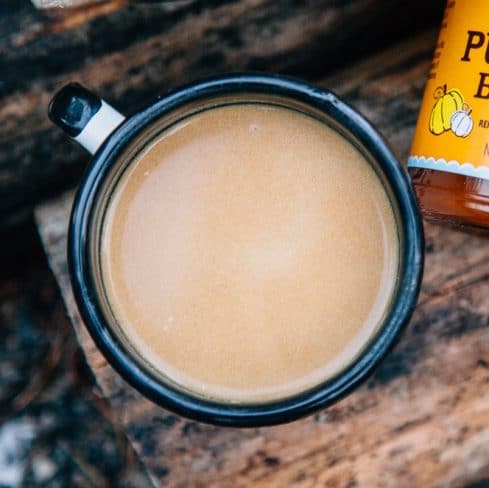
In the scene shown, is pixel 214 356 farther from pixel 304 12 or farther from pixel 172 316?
pixel 304 12

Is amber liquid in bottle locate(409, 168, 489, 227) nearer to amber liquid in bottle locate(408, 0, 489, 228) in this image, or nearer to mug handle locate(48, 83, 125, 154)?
A: amber liquid in bottle locate(408, 0, 489, 228)

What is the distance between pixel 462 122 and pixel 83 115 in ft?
0.92

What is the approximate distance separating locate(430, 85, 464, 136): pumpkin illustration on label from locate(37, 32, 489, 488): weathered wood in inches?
4.4

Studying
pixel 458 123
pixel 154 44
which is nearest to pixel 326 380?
pixel 458 123

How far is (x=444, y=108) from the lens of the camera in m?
0.64

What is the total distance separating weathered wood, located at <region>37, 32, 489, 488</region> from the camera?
75 cm

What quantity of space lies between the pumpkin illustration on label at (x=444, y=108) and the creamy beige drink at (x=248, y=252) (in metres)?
0.08

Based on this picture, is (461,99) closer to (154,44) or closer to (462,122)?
(462,122)

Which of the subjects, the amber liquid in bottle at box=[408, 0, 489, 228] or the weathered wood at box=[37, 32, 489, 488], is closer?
the amber liquid in bottle at box=[408, 0, 489, 228]

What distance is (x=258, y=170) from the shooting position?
2.05ft

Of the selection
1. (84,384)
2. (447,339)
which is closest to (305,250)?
(447,339)

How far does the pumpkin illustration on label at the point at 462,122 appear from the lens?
2.06 feet

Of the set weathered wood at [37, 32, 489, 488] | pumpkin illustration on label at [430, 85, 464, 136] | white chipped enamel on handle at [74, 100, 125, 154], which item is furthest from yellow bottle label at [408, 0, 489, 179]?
white chipped enamel on handle at [74, 100, 125, 154]

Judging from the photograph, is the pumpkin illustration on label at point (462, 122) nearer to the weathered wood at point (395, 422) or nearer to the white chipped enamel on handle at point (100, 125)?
the weathered wood at point (395, 422)
